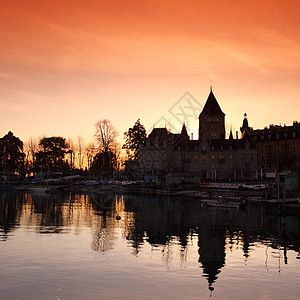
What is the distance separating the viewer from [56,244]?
34812 mm

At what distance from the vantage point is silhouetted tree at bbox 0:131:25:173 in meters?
131

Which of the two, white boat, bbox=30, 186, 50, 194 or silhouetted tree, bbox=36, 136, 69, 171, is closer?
white boat, bbox=30, 186, 50, 194

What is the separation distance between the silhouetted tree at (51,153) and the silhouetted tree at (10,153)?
8564mm

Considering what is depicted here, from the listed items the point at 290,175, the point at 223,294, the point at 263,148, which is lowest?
the point at 223,294

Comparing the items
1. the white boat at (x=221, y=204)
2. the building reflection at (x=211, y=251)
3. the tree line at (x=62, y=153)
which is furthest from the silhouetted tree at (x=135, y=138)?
the building reflection at (x=211, y=251)

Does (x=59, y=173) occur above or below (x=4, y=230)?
above

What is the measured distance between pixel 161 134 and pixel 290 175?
3475 inches

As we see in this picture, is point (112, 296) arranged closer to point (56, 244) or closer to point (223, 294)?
point (223, 294)

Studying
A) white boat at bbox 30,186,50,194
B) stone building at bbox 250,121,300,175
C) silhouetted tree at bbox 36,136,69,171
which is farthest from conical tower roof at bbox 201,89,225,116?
white boat at bbox 30,186,50,194

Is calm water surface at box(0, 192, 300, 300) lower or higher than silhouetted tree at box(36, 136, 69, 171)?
lower

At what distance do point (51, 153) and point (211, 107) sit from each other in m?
75.2

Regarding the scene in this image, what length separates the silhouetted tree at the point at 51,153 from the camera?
141 m

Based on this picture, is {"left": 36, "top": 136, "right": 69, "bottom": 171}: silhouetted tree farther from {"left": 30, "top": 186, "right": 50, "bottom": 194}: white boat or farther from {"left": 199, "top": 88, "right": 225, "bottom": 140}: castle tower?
{"left": 199, "top": 88, "right": 225, "bottom": 140}: castle tower

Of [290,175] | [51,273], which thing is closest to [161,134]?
[290,175]
